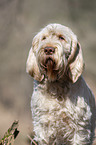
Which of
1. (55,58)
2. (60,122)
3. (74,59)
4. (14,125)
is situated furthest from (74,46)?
(14,125)

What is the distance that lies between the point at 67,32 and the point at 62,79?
718mm

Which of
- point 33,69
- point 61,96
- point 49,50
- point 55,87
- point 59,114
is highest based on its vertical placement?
point 33,69

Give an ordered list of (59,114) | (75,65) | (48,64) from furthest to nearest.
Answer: (59,114)
(75,65)
(48,64)

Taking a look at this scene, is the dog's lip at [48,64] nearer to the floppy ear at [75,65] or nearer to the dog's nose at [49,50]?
the dog's nose at [49,50]

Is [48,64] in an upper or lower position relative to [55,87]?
upper

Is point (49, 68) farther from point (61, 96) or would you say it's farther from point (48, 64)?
point (61, 96)

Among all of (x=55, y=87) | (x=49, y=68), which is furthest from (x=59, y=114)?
(x=49, y=68)

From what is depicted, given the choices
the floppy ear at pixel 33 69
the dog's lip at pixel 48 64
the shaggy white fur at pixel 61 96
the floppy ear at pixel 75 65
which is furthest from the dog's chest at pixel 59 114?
the dog's lip at pixel 48 64

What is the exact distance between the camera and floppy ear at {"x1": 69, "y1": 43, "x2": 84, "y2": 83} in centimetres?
457

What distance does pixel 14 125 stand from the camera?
13.5ft

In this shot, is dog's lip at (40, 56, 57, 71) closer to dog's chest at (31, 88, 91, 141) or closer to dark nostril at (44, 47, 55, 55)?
dark nostril at (44, 47, 55, 55)

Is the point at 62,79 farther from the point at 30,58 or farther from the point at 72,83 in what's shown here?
the point at 30,58

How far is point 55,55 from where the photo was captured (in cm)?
426

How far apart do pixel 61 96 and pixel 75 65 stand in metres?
0.54
